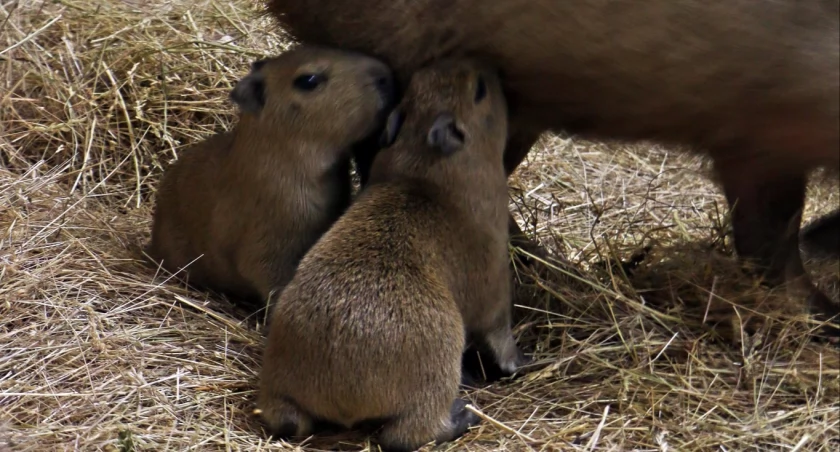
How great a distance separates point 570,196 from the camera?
435 centimetres

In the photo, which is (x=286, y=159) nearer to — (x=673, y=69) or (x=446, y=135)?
(x=446, y=135)

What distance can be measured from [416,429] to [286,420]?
12.8 inches

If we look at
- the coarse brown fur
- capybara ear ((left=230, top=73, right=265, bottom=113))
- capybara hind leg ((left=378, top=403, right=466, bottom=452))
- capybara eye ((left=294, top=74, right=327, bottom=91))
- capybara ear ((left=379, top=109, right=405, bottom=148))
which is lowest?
capybara hind leg ((left=378, top=403, right=466, bottom=452))

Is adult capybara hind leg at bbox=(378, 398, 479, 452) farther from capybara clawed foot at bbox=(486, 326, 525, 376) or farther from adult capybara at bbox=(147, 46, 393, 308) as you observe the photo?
adult capybara at bbox=(147, 46, 393, 308)

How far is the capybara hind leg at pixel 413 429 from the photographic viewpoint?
240 cm

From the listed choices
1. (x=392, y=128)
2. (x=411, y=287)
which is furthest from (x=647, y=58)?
(x=411, y=287)

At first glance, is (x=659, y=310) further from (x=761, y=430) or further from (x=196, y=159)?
(x=196, y=159)

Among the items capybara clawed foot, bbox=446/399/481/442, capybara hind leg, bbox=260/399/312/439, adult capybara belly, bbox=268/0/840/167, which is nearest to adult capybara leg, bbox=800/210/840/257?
adult capybara belly, bbox=268/0/840/167

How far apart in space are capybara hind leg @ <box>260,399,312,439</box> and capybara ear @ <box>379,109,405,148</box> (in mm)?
769

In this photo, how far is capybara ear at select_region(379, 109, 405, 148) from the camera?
2.72 meters

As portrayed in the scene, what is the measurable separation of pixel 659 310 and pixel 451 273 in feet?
2.80

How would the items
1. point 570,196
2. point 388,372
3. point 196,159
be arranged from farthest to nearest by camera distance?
point 570,196
point 196,159
point 388,372

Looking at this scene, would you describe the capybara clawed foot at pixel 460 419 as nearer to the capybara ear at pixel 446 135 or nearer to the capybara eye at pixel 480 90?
the capybara ear at pixel 446 135

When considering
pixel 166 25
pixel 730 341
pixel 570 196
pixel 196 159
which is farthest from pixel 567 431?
pixel 166 25
